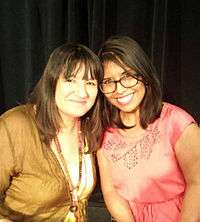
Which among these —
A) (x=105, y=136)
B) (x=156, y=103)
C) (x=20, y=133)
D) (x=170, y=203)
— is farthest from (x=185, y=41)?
(x=20, y=133)

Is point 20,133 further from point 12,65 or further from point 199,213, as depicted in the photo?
point 12,65

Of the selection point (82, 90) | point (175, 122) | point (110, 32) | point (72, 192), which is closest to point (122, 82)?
point (82, 90)

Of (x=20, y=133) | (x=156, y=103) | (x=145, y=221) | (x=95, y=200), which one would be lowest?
(x=95, y=200)

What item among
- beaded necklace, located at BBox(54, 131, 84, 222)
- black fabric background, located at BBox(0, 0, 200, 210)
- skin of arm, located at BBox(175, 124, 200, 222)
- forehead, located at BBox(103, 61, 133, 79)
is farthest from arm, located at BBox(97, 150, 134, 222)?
black fabric background, located at BBox(0, 0, 200, 210)

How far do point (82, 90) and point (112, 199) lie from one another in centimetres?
50

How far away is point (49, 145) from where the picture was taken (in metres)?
1.61

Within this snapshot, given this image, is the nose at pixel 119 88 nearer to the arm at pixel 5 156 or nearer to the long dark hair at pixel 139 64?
the long dark hair at pixel 139 64

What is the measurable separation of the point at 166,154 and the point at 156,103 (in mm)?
215

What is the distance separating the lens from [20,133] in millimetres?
1554

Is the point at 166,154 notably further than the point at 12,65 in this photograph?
No

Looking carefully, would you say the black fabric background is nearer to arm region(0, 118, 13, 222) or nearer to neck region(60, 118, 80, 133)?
neck region(60, 118, 80, 133)

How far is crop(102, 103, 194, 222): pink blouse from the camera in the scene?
5.39 feet

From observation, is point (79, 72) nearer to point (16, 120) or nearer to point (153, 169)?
point (16, 120)

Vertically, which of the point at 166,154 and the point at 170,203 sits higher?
the point at 166,154
